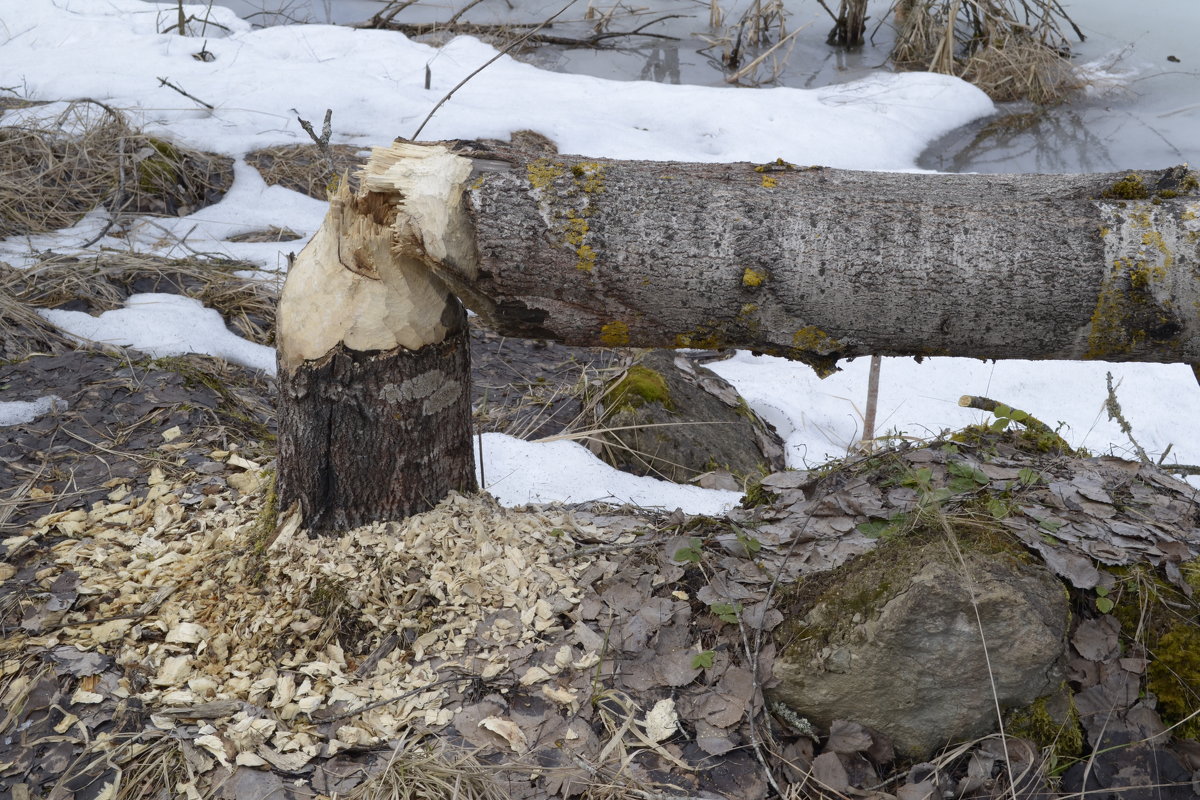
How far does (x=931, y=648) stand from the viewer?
6.04ft

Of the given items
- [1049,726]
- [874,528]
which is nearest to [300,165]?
[874,528]

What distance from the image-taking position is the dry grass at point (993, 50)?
766 cm

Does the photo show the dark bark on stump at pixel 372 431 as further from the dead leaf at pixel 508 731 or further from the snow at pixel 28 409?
the snow at pixel 28 409

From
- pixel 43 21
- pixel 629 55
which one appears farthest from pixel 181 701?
pixel 629 55

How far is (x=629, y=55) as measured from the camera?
28.6ft

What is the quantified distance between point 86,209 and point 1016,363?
5.03m

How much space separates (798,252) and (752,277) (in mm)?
109

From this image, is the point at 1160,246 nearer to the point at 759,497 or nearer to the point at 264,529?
the point at 759,497

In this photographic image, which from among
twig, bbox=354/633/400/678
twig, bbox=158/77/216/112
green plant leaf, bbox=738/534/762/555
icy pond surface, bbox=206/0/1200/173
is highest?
icy pond surface, bbox=206/0/1200/173

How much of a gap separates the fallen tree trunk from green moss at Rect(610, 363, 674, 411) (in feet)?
4.75

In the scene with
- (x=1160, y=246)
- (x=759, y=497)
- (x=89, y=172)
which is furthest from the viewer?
(x=89, y=172)

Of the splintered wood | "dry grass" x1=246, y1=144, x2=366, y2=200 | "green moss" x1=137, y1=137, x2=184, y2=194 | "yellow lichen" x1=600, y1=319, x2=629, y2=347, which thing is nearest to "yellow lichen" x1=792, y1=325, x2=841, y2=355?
"yellow lichen" x1=600, y1=319, x2=629, y2=347

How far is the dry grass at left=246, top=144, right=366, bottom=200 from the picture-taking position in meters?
5.23

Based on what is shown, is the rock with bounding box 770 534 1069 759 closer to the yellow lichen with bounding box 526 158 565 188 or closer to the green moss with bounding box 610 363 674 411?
the yellow lichen with bounding box 526 158 565 188
